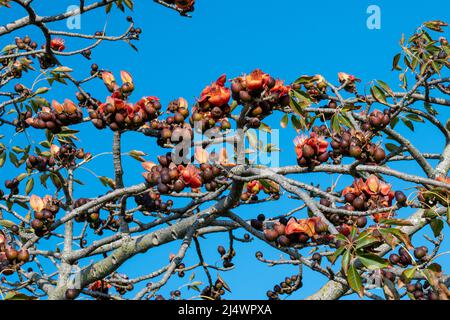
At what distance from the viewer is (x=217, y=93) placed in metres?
3.13

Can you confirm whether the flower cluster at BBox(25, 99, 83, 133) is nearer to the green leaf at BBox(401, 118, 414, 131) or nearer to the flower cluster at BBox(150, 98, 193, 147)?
the flower cluster at BBox(150, 98, 193, 147)

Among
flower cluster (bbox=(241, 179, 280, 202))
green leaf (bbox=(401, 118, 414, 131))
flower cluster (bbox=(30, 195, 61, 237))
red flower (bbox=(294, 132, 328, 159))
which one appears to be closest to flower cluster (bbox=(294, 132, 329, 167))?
red flower (bbox=(294, 132, 328, 159))

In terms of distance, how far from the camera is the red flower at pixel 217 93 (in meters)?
3.13

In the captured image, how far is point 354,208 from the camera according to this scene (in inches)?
123

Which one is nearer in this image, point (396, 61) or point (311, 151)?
point (311, 151)

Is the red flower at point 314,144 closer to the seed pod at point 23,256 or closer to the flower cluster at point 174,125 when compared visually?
the flower cluster at point 174,125

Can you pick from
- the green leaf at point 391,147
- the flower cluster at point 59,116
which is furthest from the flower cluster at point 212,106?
the green leaf at point 391,147

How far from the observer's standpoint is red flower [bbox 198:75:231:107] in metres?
3.13

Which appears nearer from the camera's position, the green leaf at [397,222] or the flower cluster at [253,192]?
the green leaf at [397,222]

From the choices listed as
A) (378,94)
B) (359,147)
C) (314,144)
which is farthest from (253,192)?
(314,144)

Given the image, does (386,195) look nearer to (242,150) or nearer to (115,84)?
(242,150)

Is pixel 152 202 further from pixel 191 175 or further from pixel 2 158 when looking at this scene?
pixel 2 158

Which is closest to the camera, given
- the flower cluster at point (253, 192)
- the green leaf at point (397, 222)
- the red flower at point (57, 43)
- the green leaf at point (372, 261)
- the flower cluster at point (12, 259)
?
the green leaf at point (372, 261)
